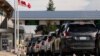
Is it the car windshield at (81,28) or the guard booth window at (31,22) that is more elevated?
the car windshield at (81,28)

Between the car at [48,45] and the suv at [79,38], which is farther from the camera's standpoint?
the car at [48,45]

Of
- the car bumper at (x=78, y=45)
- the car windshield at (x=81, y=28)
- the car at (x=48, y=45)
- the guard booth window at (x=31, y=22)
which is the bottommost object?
the guard booth window at (x=31, y=22)

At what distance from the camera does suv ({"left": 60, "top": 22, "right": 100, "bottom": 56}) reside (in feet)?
84.5

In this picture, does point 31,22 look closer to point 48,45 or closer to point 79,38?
point 48,45

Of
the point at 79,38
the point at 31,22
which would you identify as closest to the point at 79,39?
the point at 79,38

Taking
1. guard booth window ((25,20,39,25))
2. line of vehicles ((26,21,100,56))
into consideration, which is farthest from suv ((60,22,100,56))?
guard booth window ((25,20,39,25))

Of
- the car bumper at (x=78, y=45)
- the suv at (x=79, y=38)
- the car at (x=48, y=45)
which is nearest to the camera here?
the suv at (x=79, y=38)

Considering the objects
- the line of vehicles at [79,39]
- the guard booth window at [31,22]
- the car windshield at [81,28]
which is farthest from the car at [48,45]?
the guard booth window at [31,22]

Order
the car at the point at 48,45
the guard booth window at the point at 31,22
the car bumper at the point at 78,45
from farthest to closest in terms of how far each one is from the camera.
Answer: the guard booth window at the point at 31,22 → the car at the point at 48,45 → the car bumper at the point at 78,45

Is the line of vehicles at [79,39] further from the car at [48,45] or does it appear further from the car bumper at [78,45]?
the car at [48,45]

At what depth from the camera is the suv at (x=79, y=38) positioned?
84.5ft

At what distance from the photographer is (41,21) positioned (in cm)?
10525

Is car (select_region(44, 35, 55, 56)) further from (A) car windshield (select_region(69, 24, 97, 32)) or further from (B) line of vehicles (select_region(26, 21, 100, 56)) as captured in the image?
(A) car windshield (select_region(69, 24, 97, 32))

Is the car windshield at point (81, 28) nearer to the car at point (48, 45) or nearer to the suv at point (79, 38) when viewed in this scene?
the suv at point (79, 38)
